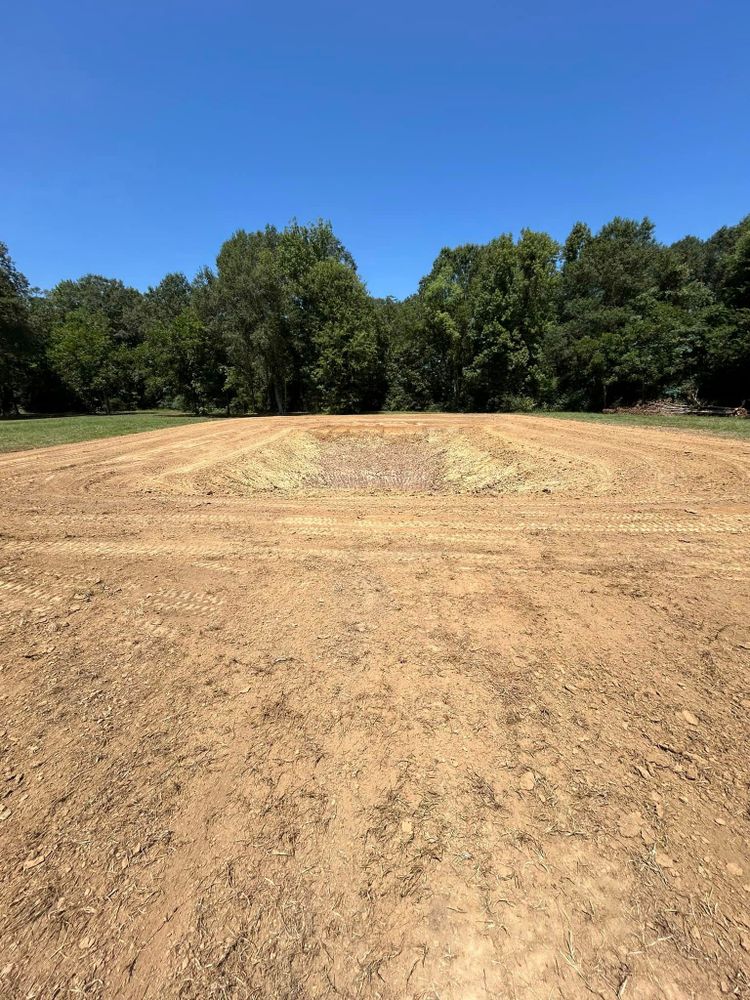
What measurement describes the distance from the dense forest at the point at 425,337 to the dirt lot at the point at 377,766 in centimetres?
2454

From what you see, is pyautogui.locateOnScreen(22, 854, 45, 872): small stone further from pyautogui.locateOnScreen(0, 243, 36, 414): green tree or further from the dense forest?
pyautogui.locateOnScreen(0, 243, 36, 414): green tree

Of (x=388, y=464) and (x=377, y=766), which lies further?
(x=388, y=464)

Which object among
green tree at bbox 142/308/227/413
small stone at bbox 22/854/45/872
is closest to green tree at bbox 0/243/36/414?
green tree at bbox 142/308/227/413

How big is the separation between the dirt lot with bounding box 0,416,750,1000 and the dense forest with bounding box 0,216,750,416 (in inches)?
966

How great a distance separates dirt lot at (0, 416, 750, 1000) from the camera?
1717 mm

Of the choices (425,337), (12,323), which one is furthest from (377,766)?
(12,323)

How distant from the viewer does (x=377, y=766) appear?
2.50 m

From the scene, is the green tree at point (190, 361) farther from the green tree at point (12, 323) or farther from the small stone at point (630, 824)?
the small stone at point (630, 824)

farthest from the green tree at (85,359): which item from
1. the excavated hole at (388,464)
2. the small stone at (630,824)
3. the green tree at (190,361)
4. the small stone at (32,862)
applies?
the small stone at (630,824)

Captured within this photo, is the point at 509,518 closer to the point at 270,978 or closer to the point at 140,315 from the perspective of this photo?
the point at 270,978

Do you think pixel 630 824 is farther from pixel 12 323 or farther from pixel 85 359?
pixel 85 359

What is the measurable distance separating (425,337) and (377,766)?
1338 inches

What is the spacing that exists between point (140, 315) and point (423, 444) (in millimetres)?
49364

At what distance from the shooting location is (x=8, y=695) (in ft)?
10.0
